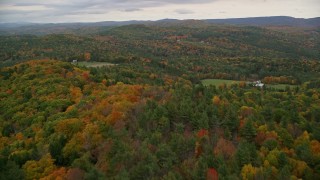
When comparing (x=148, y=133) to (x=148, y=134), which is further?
(x=148, y=133)

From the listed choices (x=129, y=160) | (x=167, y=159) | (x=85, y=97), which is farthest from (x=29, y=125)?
(x=167, y=159)

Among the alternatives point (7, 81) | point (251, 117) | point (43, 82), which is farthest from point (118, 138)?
point (7, 81)

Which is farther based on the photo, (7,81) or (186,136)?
(7,81)

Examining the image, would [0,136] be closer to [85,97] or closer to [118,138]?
[85,97]

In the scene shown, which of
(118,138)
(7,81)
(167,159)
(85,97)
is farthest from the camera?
(7,81)

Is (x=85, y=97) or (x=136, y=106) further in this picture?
(x=85, y=97)

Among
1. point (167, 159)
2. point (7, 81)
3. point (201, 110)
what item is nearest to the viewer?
point (167, 159)

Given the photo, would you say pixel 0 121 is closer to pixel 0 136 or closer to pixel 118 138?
pixel 0 136

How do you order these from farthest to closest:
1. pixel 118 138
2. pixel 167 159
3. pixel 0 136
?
pixel 0 136 → pixel 118 138 → pixel 167 159

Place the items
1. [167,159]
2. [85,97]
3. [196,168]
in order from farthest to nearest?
[85,97], [167,159], [196,168]
